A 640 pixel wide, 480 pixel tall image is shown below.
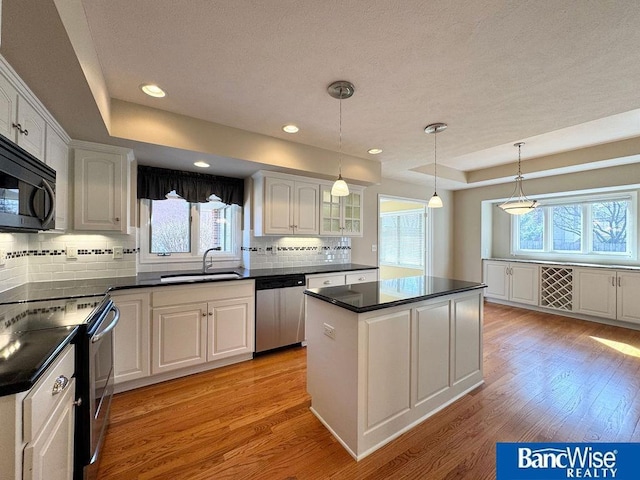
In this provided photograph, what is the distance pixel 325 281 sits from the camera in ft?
11.1

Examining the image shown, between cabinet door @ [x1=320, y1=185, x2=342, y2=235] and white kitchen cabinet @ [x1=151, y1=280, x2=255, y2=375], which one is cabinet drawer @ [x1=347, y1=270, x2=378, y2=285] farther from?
white kitchen cabinet @ [x1=151, y1=280, x2=255, y2=375]

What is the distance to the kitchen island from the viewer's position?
1664mm

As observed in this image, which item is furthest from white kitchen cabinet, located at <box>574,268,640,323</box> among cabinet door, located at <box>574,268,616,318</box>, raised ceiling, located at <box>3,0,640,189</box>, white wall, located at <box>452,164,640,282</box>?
raised ceiling, located at <box>3,0,640,189</box>

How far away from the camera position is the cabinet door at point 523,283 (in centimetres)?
492

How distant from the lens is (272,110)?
2367 mm

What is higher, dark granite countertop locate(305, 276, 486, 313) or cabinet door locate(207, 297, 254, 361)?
dark granite countertop locate(305, 276, 486, 313)

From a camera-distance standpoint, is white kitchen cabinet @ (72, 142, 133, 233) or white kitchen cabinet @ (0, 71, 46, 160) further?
white kitchen cabinet @ (72, 142, 133, 233)

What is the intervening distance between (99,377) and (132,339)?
2.86 ft

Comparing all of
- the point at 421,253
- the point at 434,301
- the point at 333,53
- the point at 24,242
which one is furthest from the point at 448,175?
the point at 24,242

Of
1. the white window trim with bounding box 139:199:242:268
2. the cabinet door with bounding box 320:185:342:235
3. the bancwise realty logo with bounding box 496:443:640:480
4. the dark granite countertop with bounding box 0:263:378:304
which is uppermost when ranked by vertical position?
the cabinet door with bounding box 320:185:342:235

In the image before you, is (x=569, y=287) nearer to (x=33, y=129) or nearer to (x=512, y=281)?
(x=512, y=281)

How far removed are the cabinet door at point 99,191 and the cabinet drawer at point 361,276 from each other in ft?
8.42

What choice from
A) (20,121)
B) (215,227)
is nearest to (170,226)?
(215,227)

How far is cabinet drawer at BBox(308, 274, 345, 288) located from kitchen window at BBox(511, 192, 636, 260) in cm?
432
